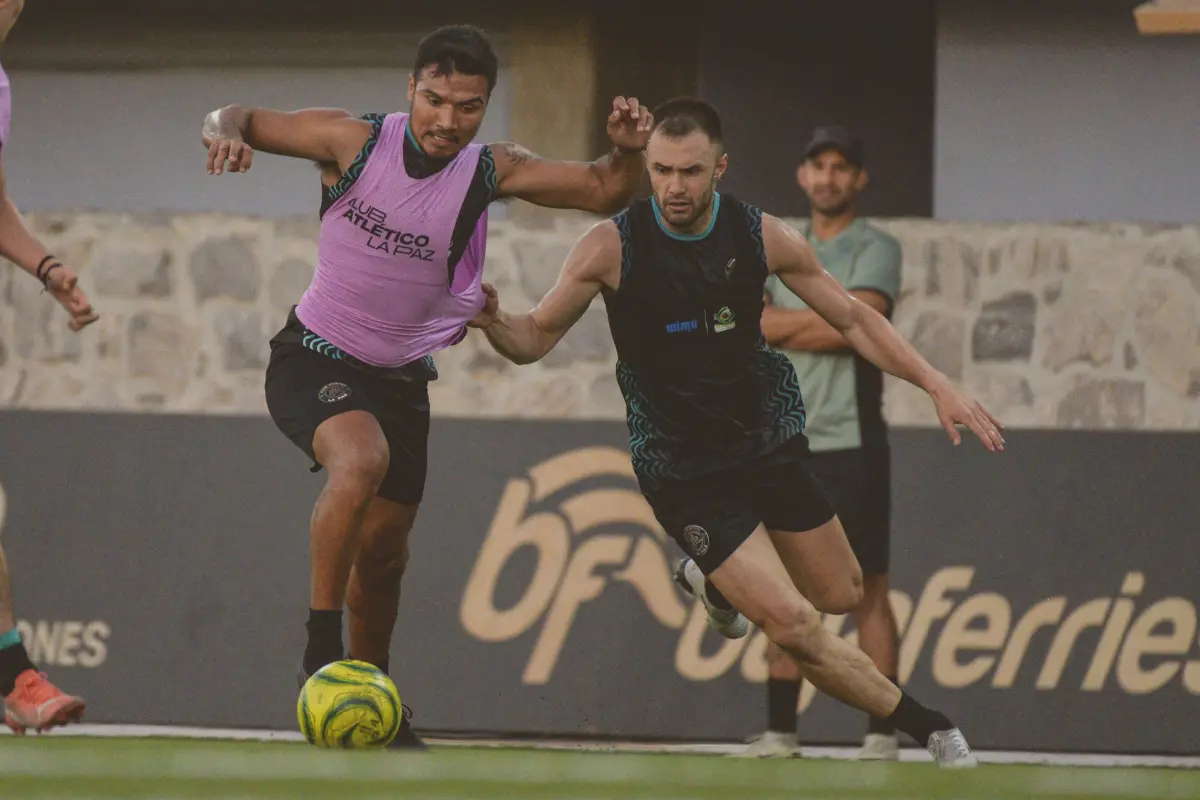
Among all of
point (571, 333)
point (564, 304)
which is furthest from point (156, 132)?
point (564, 304)

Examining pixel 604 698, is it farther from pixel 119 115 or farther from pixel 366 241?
pixel 119 115

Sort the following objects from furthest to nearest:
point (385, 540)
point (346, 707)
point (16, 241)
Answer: point (385, 540), point (16, 241), point (346, 707)

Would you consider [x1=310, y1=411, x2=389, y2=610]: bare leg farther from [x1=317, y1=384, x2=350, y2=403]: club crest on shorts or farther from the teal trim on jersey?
the teal trim on jersey

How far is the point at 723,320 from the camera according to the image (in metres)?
7.99

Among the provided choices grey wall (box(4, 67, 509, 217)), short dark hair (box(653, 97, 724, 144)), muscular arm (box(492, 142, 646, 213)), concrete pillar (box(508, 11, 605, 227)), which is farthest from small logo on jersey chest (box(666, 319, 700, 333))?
grey wall (box(4, 67, 509, 217))

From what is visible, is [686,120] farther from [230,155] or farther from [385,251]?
[230,155]

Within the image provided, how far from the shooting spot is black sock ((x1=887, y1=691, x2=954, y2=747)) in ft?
25.6

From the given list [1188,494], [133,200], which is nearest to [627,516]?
[1188,494]

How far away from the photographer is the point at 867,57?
1373 cm

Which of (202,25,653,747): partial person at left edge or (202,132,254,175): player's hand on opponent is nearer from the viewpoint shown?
(202,132,254,175): player's hand on opponent

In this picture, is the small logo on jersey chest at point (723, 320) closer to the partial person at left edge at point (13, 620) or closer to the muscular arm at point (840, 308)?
the muscular arm at point (840, 308)

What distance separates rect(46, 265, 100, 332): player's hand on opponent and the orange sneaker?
4.02 feet

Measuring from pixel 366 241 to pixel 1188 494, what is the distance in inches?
179

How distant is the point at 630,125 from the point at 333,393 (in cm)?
141
